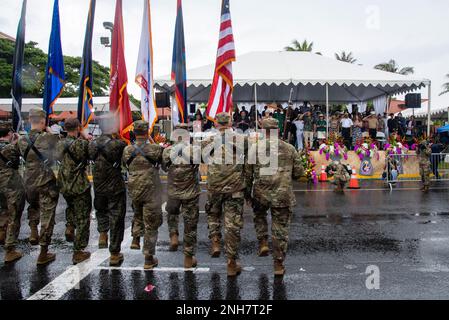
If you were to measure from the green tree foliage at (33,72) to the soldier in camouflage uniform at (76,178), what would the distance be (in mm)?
34315

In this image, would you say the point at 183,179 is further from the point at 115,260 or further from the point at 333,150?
the point at 333,150

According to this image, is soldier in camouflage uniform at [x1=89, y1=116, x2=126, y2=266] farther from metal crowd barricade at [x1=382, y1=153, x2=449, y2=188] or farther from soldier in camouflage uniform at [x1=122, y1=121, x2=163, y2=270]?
metal crowd barricade at [x1=382, y1=153, x2=449, y2=188]

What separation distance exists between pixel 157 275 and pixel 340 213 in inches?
194

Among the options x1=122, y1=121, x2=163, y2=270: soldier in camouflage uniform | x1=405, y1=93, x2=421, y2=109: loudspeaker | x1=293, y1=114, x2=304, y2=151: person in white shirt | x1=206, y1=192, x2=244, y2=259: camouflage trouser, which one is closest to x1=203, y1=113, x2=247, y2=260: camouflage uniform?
x1=206, y1=192, x2=244, y2=259: camouflage trouser

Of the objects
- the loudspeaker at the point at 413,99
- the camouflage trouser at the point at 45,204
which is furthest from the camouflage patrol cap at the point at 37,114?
the loudspeaker at the point at 413,99

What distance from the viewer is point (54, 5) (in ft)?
26.4

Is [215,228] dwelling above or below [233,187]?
below

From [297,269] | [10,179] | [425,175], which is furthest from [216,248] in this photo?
[425,175]

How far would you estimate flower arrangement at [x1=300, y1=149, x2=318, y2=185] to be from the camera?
14.1 meters

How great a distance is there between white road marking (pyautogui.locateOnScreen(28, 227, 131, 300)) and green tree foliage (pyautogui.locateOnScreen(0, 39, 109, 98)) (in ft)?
115
